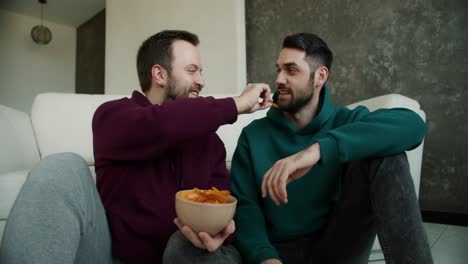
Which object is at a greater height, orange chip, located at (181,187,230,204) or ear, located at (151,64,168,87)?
ear, located at (151,64,168,87)

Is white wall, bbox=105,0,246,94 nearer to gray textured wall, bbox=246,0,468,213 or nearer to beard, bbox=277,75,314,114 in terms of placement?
gray textured wall, bbox=246,0,468,213

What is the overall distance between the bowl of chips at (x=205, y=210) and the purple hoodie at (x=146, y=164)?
0.69 feet

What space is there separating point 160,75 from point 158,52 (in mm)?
82

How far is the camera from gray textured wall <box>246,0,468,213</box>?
2.25 m

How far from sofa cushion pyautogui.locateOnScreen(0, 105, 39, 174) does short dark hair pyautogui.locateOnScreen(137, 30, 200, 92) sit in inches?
27.3

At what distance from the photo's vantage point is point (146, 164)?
3.34ft

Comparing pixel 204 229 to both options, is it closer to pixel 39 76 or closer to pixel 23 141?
pixel 23 141

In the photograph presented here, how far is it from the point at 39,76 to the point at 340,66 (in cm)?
526

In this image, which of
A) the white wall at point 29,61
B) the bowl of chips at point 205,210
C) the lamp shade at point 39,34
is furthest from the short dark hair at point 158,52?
the white wall at point 29,61

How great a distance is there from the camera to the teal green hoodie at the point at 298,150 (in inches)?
36.0

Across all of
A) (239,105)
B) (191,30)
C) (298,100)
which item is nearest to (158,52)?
(239,105)

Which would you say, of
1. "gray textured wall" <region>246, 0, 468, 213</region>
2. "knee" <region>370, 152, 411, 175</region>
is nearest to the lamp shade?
"gray textured wall" <region>246, 0, 468, 213</region>

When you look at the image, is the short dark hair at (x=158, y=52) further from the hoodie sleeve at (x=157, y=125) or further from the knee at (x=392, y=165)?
the knee at (x=392, y=165)

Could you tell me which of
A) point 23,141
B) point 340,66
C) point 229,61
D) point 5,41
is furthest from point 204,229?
point 5,41
